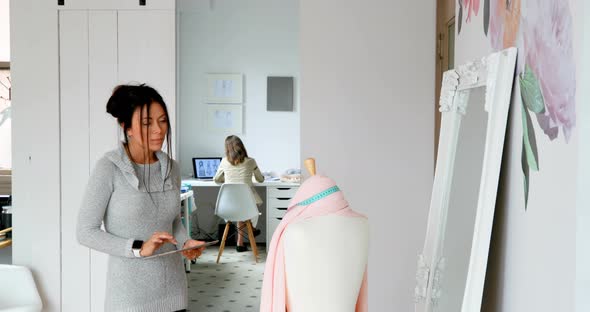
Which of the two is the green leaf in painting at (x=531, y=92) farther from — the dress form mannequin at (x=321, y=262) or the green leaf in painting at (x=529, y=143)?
the dress form mannequin at (x=321, y=262)

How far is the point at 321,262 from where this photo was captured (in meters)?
2.14

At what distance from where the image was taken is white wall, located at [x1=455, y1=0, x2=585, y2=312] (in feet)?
5.29

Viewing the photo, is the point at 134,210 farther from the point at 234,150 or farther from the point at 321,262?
the point at 234,150

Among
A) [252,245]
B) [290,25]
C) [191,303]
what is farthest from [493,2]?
[290,25]

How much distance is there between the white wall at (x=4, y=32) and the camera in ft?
18.2

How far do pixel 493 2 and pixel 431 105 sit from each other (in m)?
2.00

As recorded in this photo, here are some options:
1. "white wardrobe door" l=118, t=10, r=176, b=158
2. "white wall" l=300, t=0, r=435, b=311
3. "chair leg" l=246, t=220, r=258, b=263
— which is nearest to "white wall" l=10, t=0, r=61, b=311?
"white wardrobe door" l=118, t=10, r=176, b=158

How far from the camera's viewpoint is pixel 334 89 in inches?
169

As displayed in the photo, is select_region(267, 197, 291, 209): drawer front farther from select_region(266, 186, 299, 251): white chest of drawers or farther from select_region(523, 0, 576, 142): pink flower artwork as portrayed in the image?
select_region(523, 0, 576, 142): pink flower artwork

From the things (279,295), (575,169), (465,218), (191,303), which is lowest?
(191,303)

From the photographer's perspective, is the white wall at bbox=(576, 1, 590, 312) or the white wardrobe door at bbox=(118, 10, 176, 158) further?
the white wardrobe door at bbox=(118, 10, 176, 158)

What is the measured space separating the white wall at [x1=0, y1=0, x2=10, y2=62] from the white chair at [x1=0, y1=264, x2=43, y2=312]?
6.80 ft

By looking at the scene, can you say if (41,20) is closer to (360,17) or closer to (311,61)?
(311,61)

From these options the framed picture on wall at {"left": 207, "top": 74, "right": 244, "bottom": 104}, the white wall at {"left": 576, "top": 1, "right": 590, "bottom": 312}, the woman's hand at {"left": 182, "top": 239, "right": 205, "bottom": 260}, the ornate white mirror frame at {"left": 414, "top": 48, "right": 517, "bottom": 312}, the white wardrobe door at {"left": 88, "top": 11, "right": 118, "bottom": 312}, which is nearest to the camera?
the white wall at {"left": 576, "top": 1, "right": 590, "bottom": 312}
